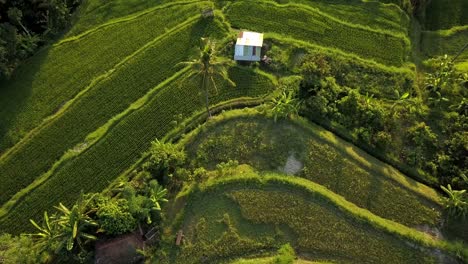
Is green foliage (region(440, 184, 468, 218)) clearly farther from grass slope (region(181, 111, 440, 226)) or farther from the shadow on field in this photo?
the shadow on field

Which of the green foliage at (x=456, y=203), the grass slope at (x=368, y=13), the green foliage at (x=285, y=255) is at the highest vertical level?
the grass slope at (x=368, y=13)

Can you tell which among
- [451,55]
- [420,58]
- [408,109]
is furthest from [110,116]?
[451,55]

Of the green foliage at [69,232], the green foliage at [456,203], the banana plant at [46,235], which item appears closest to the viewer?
the green foliage at [69,232]

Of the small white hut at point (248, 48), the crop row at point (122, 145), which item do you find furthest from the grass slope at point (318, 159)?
the small white hut at point (248, 48)

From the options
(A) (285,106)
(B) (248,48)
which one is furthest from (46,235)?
(B) (248,48)

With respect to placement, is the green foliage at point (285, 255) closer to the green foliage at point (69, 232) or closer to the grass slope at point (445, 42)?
the green foliage at point (69, 232)

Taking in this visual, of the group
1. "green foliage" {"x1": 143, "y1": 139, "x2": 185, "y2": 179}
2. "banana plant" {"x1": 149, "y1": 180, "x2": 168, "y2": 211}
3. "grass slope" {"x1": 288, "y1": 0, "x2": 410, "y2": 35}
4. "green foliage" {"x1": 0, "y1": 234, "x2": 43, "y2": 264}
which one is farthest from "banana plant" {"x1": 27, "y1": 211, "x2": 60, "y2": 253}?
"grass slope" {"x1": 288, "y1": 0, "x2": 410, "y2": 35}
